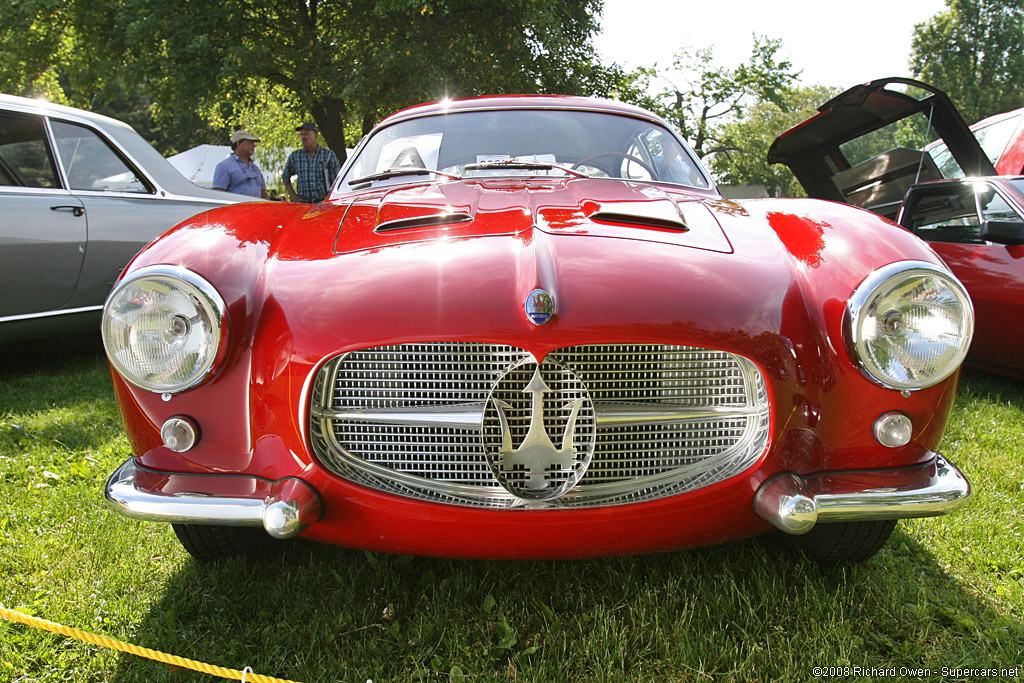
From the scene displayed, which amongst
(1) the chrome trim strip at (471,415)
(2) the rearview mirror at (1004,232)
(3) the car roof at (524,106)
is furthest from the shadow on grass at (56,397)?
(2) the rearview mirror at (1004,232)

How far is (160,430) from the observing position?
65.1 inches

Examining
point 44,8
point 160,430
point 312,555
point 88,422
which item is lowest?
point 88,422

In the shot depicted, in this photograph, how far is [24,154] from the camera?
4.02 meters

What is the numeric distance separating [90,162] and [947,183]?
17.5ft

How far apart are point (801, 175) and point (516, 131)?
370 cm

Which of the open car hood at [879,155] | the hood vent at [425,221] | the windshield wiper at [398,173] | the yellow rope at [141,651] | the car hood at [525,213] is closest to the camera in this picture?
the yellow rope at [141,651]

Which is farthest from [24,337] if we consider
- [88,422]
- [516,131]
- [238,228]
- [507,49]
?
[507,49]

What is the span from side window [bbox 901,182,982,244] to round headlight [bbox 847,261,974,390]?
290cm

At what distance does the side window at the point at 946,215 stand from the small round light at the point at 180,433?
4.17 m

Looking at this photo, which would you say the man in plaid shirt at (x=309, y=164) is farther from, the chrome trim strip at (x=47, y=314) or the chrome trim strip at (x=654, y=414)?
the chrome trim strip at (x=654, y=414)

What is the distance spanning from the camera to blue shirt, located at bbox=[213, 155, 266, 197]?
264 inches

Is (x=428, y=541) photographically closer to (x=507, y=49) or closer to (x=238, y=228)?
(x=238, y=228)

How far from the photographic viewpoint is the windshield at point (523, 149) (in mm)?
2770

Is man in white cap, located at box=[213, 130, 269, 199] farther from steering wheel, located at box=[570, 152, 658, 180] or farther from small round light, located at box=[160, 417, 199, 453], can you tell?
small round light, located at box=[160, 417, 199, 453]
